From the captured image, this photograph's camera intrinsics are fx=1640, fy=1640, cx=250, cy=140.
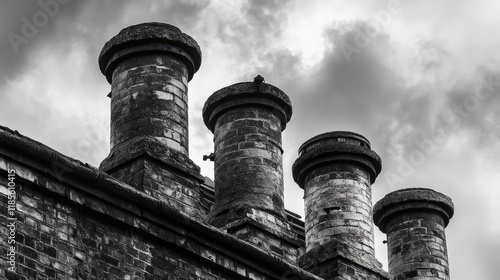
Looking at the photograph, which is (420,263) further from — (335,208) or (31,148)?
(31,148)

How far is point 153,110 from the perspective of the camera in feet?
65.3

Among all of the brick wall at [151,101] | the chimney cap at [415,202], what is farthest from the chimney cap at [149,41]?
the chimney cap at [415,202]

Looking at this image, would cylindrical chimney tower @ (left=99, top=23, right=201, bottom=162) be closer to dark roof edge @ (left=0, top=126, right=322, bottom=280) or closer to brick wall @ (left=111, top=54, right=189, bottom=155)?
brick wall @ (left=111, top=54, right=189, bottom=155)

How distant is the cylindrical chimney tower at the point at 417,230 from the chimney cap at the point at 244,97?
4.04 m

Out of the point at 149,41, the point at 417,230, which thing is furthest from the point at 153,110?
the point at 417,230

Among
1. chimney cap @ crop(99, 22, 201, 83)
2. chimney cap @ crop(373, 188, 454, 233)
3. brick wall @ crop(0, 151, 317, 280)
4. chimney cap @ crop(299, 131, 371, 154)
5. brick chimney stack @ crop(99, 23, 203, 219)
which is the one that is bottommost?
brick wall @ crop(0, 151, 317, 280)

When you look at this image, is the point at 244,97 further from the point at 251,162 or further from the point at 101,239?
the point at 101,239

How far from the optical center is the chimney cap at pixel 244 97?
845 inches

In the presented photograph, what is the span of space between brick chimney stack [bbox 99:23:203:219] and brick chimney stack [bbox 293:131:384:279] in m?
3.10

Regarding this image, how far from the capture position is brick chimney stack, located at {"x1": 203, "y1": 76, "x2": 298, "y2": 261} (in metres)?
20.5

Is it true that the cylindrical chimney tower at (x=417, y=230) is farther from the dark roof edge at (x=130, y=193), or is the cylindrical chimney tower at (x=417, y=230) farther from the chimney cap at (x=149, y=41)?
the chimney cap at (x=149, y=41)

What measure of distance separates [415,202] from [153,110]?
21.2 feet

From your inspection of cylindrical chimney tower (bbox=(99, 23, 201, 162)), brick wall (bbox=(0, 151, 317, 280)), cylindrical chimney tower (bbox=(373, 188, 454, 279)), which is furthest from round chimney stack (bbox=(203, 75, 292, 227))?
cylindrical chimney tower (bbox=(373, 188, 454, 279))

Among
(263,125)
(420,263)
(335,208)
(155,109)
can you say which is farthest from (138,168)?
(420,263)
